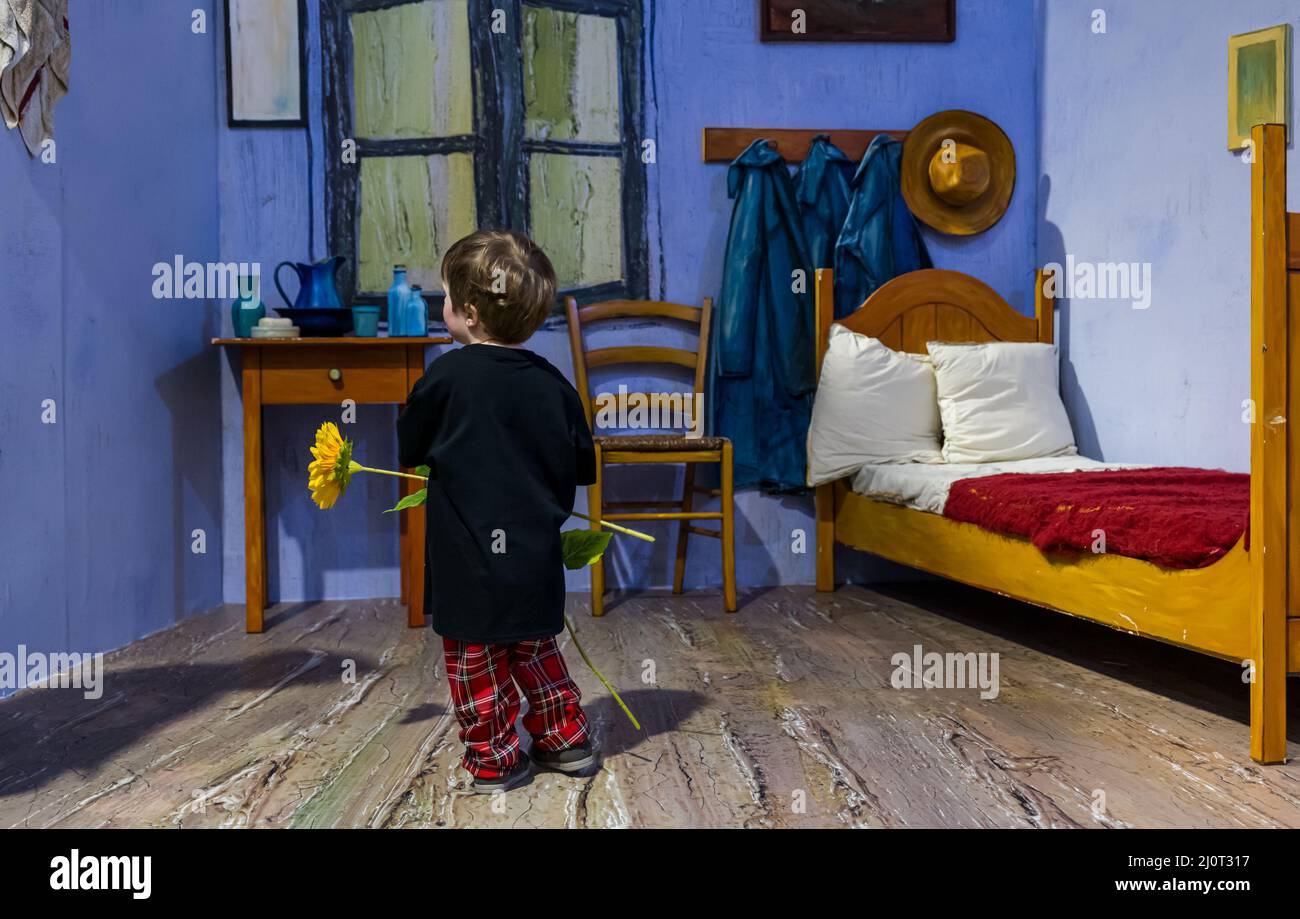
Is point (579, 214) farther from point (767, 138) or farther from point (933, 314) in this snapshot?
point (933, 314)

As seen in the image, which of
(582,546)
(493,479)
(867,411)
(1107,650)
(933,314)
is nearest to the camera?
(493,479)

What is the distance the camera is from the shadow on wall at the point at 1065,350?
3.39 meters

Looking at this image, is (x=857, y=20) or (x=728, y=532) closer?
(x=728, y=532)

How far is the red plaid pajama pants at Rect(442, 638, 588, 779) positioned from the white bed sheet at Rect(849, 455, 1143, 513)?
128 centimetres

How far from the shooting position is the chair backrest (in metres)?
3.31

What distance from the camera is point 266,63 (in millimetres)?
3320

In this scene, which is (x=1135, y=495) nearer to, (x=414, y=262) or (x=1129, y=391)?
(x=1129, y=391)

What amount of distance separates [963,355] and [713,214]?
3.00 feet

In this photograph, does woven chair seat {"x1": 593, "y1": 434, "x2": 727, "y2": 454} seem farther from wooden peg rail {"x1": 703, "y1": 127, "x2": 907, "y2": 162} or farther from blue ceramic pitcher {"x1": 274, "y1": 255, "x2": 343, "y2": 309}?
wooden peg rail {"x1": 703, "y1": 127, "x2": 907, "y2": 162}

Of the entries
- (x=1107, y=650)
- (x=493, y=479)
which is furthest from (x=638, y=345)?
(x=493, y=479)

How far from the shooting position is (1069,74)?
3.41 m

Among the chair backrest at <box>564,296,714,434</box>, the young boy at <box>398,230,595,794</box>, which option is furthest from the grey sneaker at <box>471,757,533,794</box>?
the chair backrest at <box>564,296,714,434</box>

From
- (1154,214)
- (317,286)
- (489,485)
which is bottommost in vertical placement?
(489,485)

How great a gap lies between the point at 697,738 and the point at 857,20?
2578mm
